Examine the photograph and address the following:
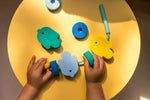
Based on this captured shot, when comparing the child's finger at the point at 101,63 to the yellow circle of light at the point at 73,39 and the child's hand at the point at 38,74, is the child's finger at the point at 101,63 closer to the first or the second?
the yellow circle of light at the point at 73,39

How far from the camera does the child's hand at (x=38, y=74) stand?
19.0 inches

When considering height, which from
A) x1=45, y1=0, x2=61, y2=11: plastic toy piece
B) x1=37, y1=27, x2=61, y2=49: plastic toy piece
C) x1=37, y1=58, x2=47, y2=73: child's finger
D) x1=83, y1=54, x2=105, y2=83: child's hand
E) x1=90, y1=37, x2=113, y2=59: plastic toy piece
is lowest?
x1=83, y1=54, x2=105, y2=83: child's hand

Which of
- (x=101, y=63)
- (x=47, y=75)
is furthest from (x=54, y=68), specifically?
(x=101, y=63)

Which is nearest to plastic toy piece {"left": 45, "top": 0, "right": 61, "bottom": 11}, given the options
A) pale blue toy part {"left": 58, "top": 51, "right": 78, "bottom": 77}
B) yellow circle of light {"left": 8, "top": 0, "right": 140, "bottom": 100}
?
yellow circle of light {"left": 8, "top": 0, "right": 140, "bottom": 100}

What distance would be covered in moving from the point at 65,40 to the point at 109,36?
6.2 inches

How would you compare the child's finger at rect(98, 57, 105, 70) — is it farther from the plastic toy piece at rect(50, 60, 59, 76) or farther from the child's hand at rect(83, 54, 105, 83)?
the plastic toy piece at rect(50, 60, 59, 76)

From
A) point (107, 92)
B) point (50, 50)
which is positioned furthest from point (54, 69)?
point (107, 92)

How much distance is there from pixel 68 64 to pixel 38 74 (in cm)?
10

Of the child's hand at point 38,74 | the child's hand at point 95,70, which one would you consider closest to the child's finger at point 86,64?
the child's hand at point 95,70

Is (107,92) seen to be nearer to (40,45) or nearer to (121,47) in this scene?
(121,47)

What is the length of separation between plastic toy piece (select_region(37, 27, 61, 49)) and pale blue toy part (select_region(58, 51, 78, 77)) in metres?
0.04

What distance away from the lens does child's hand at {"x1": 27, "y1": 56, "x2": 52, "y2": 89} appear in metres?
0.48

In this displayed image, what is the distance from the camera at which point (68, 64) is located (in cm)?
50

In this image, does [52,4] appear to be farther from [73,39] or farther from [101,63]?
[101,63]
